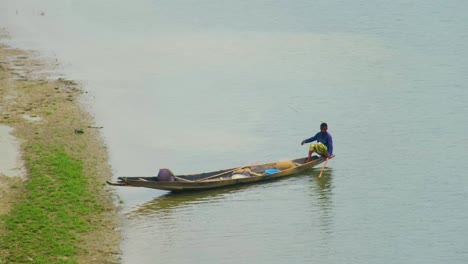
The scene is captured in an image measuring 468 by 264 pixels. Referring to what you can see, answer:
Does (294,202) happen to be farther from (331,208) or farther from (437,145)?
(437,145)

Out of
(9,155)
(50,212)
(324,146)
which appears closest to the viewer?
(50,212)

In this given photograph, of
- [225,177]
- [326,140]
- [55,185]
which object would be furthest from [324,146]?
[55,185]

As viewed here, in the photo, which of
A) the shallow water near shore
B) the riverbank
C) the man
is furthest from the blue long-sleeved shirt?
the shallow water near shore

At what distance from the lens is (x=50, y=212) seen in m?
20.5

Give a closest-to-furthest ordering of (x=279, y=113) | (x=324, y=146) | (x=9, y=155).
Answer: (x=9, y=155), (x=324, y=146), (x=279, y=113)

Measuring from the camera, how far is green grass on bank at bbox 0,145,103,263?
18453mm

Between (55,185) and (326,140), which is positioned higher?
(326,140)

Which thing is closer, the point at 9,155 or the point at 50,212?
the point at 50,212

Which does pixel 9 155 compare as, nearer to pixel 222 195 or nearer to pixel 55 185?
pixel 55 185

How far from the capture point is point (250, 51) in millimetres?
41906

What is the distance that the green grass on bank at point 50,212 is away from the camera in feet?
60.5

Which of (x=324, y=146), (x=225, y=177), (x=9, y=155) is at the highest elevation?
(x=9, y=155)

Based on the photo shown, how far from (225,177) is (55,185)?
486 cm

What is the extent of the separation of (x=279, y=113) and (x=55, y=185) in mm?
11547
